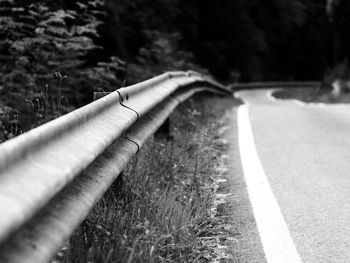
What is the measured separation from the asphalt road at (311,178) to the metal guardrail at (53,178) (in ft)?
3.94

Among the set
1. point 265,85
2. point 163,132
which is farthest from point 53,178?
point 265,85

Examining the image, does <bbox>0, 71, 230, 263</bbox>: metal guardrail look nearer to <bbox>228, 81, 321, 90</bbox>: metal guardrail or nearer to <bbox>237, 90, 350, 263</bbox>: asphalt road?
<bbox>237, 90, 350, 263</bbox>: asphalt road

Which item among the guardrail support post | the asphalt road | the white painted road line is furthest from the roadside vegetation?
the guardrail support post

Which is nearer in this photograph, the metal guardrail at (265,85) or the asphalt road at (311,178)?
the asphalt road at (311,178)

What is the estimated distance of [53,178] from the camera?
2.06 m

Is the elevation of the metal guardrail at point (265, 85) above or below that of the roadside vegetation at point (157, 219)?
below

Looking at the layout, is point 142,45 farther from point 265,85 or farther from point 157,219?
point 265,85

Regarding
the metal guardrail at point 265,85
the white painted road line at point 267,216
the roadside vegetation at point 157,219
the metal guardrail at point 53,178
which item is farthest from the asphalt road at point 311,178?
the metal guardrail at point 265,85

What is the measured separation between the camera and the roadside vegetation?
9.47 feet

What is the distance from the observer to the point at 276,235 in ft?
11.8

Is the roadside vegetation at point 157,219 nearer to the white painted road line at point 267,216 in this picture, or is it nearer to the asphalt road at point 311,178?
the white painted road line at point 267,216

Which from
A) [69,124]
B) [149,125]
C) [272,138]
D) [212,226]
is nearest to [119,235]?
[69,124]

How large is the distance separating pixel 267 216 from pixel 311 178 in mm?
1227

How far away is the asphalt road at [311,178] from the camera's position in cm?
350
